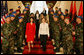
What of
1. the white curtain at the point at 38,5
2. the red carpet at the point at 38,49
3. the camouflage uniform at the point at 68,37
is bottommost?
the red carpet at the point at 38,49

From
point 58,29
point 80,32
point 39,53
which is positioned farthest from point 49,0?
point 80,32

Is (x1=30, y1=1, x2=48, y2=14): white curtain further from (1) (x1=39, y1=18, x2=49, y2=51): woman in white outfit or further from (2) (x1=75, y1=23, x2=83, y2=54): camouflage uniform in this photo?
(2) (x1=75, y1=23, x2=83, y2=54): camouflage uniform

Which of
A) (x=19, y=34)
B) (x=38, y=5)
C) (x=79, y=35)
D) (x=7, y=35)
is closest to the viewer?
(x=79, y=35)

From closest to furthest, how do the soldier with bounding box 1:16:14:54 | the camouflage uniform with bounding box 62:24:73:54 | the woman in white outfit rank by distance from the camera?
the camouflage uniform with bounding box 62:24:73:54, the soldier with bounding box 1:16:14:54, the woman in white outfit

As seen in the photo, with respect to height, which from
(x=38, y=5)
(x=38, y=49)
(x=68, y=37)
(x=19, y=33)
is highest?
(x=38, y=5)

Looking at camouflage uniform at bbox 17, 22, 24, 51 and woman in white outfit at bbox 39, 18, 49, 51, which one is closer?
woman in white outfit at bbox 39, 18, 49, 51

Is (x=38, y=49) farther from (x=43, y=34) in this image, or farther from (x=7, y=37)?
(x=7, y=37)

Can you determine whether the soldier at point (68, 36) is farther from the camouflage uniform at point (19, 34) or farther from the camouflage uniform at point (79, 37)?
the camouflage uniform at point (19, 34)

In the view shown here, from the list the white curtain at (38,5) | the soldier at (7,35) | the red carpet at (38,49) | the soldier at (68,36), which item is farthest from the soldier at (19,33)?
the white curtain at (38,5)

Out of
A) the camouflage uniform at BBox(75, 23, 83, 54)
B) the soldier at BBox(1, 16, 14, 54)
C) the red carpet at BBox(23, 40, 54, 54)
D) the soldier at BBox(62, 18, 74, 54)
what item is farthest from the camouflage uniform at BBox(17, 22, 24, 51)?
the camouflage uniform at BBox(75, 23, 83, 54)

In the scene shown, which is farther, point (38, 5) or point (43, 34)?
point (38, 5)

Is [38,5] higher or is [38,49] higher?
[38,5]

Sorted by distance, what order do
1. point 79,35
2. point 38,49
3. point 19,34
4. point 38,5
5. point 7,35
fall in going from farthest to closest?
point 38,5
point 38,49
point 19,34
point 7,35
point 79,35

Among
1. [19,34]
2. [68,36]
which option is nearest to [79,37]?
[68,36]
